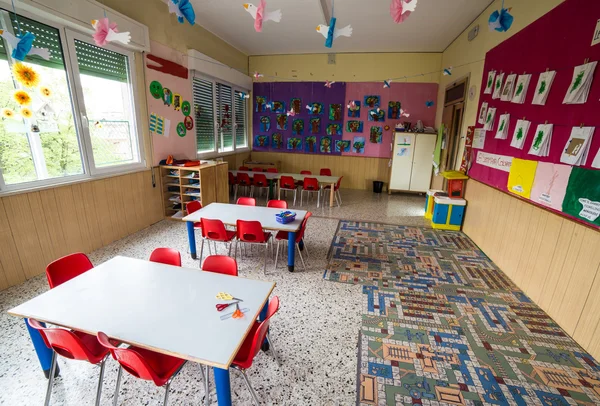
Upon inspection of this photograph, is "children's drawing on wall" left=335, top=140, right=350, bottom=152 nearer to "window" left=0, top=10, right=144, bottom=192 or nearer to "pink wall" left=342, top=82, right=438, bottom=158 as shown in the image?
"pink wall" left=342, top=82, right=438, bottom=158

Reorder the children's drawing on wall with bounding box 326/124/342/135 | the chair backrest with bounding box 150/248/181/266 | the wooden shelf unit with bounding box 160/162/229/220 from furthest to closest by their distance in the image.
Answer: the children's drawing on wall with bounding box 326/124/342/135
the wooden shelf unit with bounding box 160/162/229/220
the chair backrest with bounding box 150/248/181/266

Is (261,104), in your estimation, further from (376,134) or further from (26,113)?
(26,113)

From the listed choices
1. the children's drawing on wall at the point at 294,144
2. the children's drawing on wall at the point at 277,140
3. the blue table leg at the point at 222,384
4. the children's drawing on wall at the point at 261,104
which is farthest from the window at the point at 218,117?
the blue table leg at the point at 222,384

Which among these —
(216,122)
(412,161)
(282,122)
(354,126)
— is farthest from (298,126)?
(412,161)

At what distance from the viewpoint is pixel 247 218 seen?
12.0ft

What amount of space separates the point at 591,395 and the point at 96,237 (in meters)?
5.60

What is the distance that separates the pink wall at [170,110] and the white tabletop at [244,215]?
A: 2008 mm

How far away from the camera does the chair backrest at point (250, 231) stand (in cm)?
337

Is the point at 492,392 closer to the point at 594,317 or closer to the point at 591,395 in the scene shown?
the point at 591,395

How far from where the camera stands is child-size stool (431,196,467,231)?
16.9 ft

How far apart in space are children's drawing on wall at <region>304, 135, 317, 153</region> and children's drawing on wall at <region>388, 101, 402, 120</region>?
236 cm

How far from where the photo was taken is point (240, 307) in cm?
179

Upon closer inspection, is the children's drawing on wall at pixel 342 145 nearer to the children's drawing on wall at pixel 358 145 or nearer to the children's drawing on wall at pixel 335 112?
the children's drawing on wall at pixel 358 145

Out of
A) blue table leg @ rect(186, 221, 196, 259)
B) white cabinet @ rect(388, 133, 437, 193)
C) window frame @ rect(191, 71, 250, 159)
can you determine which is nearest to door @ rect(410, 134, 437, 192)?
white cabinet @ rect(388, 133, 437, 193)
